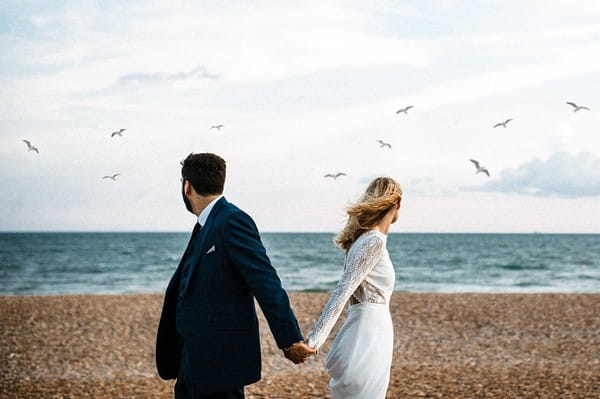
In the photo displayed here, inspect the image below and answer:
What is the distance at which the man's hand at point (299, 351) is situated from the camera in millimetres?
3829

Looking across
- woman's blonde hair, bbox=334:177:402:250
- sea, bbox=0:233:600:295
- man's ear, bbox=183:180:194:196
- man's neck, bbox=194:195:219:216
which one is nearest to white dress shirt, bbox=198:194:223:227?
man's neck, bbox=194:195:219:216

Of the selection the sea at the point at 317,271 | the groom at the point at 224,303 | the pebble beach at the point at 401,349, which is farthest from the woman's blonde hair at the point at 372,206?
the sea at the point at 317,271

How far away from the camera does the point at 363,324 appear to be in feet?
13.0

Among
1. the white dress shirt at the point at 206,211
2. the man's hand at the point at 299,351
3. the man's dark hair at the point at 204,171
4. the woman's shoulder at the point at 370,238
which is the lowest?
the man's hand at the point at 299,351

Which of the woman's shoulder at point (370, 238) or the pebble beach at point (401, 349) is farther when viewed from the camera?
the pebble beach at point (401, 349)

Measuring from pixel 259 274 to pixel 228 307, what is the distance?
0.78 ft

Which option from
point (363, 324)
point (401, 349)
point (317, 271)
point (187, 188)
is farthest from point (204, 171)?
point (317, 271)

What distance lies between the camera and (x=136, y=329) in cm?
1389

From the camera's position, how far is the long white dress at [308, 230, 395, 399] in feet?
12.9

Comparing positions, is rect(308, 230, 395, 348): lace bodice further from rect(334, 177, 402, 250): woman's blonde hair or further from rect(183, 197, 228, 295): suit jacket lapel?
rect(183, 197, 228, 295): suit jacket lapel

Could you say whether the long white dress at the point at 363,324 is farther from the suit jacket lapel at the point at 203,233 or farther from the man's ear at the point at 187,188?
the man's ear at the point at 187,188

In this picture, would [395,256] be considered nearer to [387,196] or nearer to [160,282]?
[160,282]

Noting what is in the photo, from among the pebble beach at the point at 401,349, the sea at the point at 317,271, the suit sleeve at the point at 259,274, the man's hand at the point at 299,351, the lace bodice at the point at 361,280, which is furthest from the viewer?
the sea at the point at 317,271

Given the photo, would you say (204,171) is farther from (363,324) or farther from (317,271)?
(317,271)
